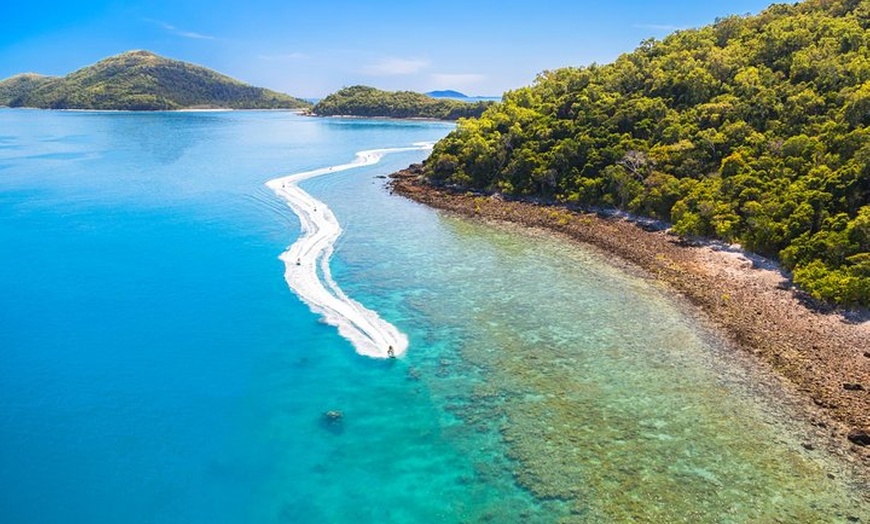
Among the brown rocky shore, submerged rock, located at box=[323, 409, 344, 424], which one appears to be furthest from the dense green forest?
submerged rock, located at box=[323, 409, 344, 424]

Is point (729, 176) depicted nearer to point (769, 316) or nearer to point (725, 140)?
point (725, 140)

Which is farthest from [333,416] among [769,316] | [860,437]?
[769,316]

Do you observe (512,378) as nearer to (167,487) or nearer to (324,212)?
(167,487)

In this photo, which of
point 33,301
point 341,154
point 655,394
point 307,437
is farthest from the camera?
point 341,154

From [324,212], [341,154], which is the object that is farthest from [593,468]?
[341,154]

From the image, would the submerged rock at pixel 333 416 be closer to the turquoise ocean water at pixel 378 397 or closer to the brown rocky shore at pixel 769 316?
the turquoise ocean water at pixel 378 397

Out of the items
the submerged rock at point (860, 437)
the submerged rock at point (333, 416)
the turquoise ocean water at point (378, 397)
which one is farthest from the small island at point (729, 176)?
the submerged rock at point (333, 416)

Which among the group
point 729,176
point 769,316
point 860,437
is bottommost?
point 860,437
